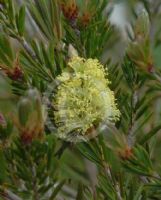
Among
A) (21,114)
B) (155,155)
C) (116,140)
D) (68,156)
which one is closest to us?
(21,114)

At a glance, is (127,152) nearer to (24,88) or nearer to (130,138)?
(130,138)

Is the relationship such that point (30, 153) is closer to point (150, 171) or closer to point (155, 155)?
point (150, 171)

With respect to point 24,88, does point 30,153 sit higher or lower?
lower

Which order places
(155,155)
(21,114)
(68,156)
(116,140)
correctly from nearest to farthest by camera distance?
(21,114) → (116,140) → (155,155) → (68,156)

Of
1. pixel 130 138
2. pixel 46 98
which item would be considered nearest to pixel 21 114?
pixel 46 98

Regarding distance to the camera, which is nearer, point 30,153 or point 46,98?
point 30,153

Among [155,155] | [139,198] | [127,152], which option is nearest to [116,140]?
[127,152]

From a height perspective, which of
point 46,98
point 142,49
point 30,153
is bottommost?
point 30,153
